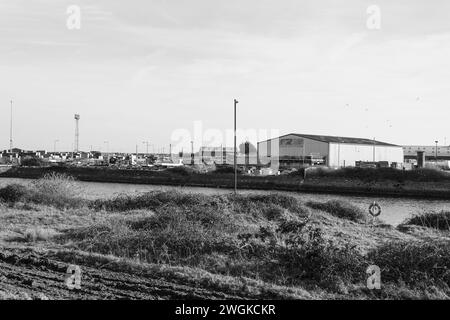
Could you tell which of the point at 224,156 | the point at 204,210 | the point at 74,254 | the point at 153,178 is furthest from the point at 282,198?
the point at 224,156

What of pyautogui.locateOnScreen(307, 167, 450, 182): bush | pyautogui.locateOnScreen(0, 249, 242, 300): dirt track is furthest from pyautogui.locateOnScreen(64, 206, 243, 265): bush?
pyautogui.locateOnScreen(307, 167, 450, 182): bush

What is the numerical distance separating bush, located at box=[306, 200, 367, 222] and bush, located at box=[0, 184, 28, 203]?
13.8 metres

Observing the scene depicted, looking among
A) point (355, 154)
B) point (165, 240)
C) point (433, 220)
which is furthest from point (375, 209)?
point (355, 154)

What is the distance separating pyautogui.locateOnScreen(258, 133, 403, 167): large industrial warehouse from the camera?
84.9 m

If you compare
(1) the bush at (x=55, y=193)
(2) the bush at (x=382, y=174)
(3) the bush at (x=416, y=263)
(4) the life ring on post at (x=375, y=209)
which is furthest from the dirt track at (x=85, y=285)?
(2) the bush at (x=382, y=174)

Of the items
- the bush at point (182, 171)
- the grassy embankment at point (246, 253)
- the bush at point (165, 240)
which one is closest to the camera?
the grassy embankment at point (246, 253)

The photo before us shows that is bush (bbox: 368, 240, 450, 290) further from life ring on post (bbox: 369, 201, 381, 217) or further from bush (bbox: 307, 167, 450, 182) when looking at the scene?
bush (bbox: 307, 167, 450, 182)

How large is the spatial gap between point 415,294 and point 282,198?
13.7m

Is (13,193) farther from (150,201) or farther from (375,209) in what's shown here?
(375,209)

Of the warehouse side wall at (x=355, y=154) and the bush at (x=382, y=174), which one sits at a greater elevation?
the warehouse side wall at (x=355, y=154)

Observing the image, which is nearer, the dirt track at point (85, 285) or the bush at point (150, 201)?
the dirt track at point (85, 285)

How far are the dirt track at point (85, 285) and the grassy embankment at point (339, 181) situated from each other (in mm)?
53417

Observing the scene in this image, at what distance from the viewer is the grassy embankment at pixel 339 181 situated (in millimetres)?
59250

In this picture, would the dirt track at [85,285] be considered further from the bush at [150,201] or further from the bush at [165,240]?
the bush at [150,201]
